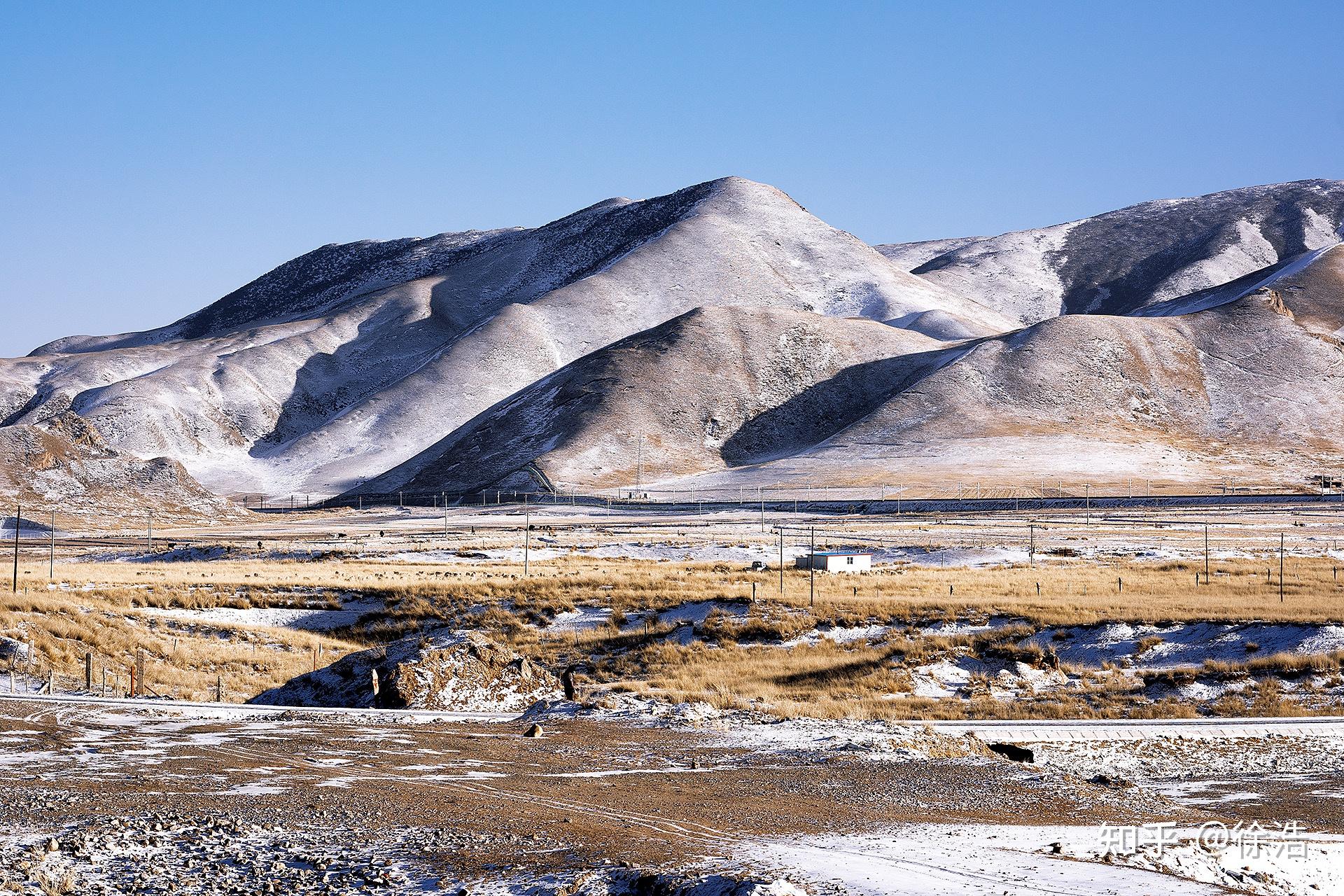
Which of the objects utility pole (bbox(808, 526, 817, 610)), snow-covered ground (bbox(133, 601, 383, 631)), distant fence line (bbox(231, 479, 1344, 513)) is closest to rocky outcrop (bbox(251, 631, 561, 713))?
snow-covered ground (bbox(133, 601, 383, 631))

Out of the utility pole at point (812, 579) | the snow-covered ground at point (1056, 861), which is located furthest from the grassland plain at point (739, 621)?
the snow-covered ground at point (1056, 861)

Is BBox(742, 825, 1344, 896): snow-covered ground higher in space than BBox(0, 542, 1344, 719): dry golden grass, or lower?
higher

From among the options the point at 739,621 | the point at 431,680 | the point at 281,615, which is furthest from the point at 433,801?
the point at 281,615

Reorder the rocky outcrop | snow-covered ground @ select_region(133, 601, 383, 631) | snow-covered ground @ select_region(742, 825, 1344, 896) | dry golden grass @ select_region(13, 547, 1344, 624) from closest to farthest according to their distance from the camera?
snow-covered ground @ select_region(742, 825, 1344, 896) → the rocky outcrop → dry golden grass @ select_region(13, 547, 1344, 624) → snow-covered ground @ select_region(133, 601, 383, 631)

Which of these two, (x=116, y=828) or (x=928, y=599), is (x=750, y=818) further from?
(x=928, y=599)

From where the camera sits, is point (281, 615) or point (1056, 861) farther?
point (281, 615)

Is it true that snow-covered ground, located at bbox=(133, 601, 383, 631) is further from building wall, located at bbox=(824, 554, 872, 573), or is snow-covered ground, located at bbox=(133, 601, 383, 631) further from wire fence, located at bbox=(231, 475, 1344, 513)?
wire fence, located at bbox=(231, 475, 1344, 513)

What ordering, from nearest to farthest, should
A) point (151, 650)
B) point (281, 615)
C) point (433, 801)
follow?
point (433, 801) → point (151, 650) → point (281, 615)

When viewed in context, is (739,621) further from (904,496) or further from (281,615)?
(904,496)

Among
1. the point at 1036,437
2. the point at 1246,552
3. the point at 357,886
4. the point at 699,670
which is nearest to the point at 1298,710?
the point at 699,670

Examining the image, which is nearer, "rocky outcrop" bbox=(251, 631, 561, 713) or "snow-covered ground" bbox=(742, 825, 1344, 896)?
"snow-covered ground" bbox=(742, 825, 1344, 896)

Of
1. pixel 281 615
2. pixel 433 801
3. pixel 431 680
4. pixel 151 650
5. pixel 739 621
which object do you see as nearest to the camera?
pixel 433 801

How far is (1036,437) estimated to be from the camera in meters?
151

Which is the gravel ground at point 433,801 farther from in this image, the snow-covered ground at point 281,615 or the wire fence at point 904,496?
the wire fence at point 904,496
